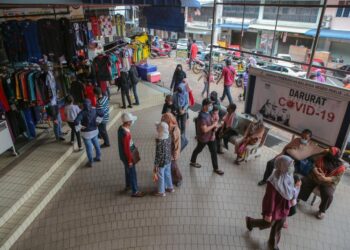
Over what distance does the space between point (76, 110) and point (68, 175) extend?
138cm

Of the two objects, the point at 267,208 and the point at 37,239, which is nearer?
the point at 267,208

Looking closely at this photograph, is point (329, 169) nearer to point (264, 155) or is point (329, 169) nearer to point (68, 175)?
point (264, 155)

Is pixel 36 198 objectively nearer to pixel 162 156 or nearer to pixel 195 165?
pixel 162 156

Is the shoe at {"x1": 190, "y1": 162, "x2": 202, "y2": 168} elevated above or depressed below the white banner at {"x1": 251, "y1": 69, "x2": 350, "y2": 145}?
below

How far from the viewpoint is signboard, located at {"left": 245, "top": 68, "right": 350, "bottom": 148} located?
440cm

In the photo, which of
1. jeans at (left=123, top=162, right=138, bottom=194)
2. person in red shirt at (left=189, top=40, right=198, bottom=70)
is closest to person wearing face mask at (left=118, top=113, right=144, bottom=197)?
jeans at (left=123, top=162, right=138, bottom=194)

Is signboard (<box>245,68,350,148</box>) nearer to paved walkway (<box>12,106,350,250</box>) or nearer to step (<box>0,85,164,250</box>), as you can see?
paved walkway (<box>12,106,350,250</box>)

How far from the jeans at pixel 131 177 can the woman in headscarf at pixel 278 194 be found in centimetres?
225

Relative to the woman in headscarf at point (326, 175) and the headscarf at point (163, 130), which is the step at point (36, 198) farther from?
the woman in headscarf at point (326, 175)

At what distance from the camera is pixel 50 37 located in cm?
656

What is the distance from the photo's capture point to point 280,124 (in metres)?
5.33

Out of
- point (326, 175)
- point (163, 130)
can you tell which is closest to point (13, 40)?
point (163, 130)

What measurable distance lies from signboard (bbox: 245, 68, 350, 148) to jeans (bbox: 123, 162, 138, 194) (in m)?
2.86

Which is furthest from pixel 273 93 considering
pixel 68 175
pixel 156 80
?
pixel 156 80
